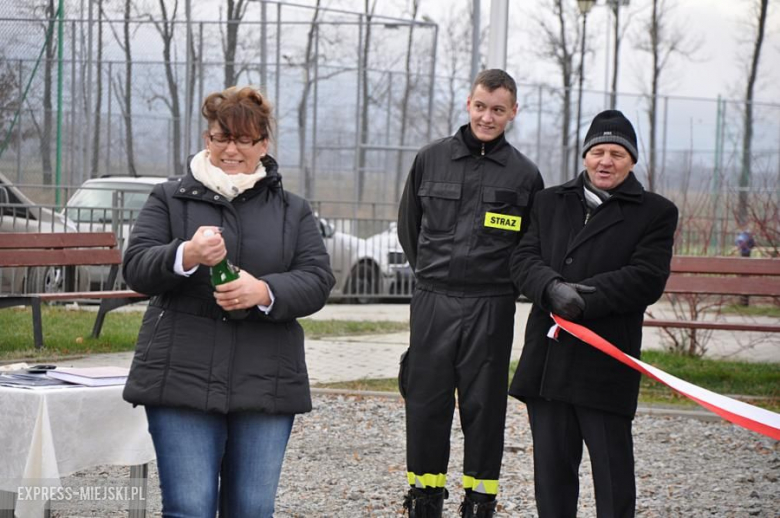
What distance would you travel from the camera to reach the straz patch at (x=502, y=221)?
537 cm

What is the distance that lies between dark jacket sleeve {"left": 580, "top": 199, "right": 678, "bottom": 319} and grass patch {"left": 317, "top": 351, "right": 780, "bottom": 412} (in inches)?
177

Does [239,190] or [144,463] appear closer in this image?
[239,190]

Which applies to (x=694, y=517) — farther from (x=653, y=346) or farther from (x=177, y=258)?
(x=653, y=346)

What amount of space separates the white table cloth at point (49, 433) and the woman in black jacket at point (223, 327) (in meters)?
0.68

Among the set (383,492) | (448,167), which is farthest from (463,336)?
(383,492)

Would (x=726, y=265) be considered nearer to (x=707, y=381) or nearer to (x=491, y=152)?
(x=707, y=381)

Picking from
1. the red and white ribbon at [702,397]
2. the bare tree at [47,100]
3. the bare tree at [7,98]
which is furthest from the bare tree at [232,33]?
the red and white ribbon at [702,397]

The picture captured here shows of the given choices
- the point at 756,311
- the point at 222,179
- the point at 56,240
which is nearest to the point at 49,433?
the point at 222,179

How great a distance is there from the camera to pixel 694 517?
5.80 metres

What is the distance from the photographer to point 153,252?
362 centimetres

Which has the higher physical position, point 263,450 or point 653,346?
point 263,450

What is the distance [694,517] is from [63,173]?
52.1 feet

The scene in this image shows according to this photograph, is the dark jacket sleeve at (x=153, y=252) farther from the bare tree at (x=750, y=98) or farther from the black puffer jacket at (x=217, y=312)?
the bare tree at (x=750, y=98)

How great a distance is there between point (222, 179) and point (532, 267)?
5.08ft
